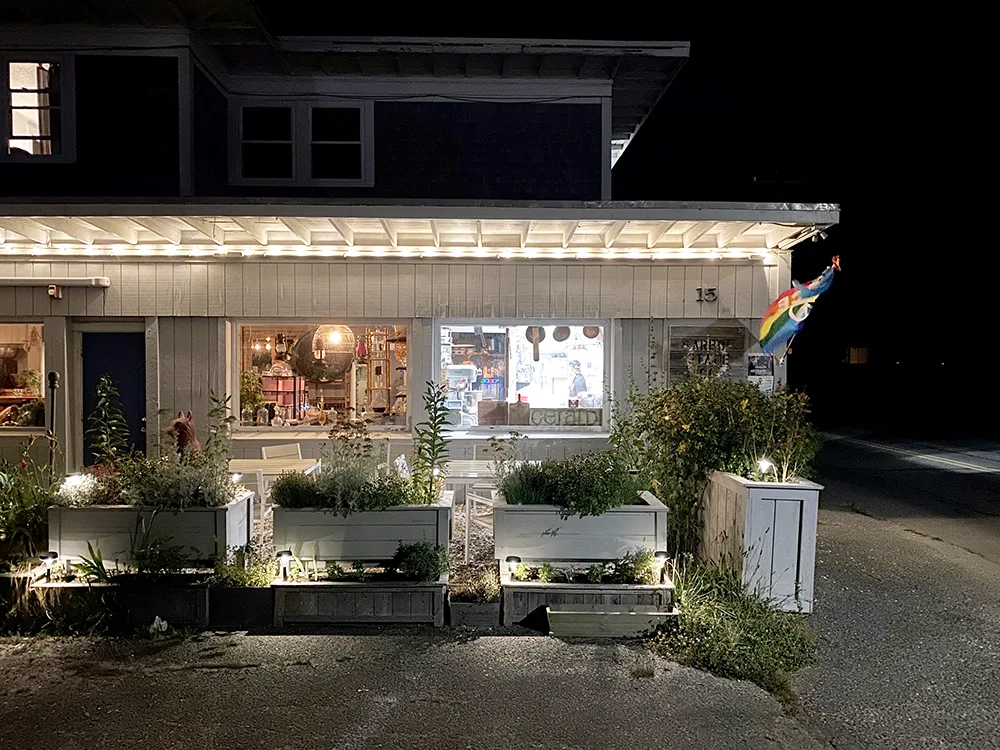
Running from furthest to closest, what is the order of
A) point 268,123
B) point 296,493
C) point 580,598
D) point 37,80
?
point 268,123 → point 37,80 → point 296,493 → point 580,598

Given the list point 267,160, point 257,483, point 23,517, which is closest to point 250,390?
point 257,483

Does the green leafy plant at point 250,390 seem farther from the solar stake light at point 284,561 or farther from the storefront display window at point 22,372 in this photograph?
the solar stake light at point 284,561

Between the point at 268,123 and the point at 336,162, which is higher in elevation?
the point at 268,123

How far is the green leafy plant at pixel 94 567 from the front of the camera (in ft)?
18.1

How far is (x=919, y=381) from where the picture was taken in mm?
35812

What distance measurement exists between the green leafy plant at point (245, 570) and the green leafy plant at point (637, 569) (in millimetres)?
2704

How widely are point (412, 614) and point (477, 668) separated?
837 mm

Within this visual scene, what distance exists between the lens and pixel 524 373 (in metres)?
10.0

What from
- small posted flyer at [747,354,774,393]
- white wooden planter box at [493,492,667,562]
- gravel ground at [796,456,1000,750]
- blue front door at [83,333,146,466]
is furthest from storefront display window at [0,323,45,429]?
gravel ground at [796,456,1000,750]

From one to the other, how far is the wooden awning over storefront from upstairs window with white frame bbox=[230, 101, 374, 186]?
267 cm

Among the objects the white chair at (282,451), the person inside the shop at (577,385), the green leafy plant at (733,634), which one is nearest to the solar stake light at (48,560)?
the white chair at (282,451)

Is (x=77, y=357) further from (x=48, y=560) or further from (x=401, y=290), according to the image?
(x=48, y=560)

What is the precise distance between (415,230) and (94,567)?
4915 millimetres

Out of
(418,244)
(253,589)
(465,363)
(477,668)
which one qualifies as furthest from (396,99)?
(477,668)
